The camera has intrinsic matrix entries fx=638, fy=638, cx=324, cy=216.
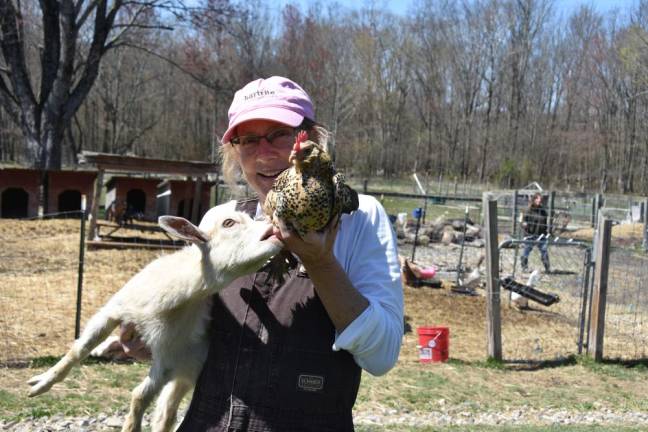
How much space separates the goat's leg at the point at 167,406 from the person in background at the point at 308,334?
507mm

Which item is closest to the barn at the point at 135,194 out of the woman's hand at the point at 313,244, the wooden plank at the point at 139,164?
the wooden plank at the point at 139,164

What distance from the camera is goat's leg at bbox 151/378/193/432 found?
8.43 feet

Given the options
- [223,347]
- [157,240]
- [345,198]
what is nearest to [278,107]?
[345,198]

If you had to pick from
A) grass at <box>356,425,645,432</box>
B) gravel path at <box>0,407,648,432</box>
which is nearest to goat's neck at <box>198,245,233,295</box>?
gravel path at <box>0,407,648,432</box>

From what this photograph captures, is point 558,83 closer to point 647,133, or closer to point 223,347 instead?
point 647,133

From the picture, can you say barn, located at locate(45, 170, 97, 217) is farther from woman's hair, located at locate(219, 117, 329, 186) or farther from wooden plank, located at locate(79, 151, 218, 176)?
woman's hair, located at locate(219, 117, 329, 186)

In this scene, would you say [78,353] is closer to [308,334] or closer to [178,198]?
[308,334]

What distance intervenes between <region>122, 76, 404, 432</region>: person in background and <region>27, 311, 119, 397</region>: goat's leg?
0.57m

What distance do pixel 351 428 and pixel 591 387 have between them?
6.58 metres

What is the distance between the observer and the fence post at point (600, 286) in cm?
832

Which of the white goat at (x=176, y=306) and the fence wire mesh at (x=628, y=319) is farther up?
the white goat at (x=176, y=306)

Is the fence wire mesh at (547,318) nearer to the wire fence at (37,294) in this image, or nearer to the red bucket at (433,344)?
the red bucket at (433,344)

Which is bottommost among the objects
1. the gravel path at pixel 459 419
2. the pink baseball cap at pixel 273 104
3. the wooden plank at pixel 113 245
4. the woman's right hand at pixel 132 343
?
→ the gravel path at pixel 459 419

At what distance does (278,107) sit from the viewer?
214 centimetres
